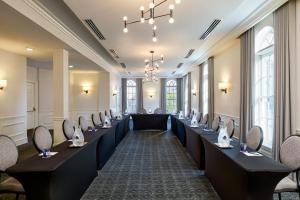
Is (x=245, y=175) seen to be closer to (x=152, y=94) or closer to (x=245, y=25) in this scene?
(x=245, y=25)

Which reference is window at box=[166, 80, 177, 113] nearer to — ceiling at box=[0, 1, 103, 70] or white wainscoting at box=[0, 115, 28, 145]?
ceiling at box=[0, 1, 103, 70]

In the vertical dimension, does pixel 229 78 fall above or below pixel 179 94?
above

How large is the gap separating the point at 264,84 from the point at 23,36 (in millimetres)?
5368

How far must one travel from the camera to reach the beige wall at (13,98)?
6.71m

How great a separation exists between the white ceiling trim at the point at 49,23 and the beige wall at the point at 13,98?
2.21m

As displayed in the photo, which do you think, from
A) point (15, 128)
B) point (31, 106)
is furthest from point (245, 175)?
point (31, 106)

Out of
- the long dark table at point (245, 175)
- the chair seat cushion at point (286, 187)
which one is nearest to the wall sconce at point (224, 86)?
the long dark table at point (245, 175)

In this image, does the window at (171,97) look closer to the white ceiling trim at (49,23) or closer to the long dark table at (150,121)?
the long dark table at (150,121)

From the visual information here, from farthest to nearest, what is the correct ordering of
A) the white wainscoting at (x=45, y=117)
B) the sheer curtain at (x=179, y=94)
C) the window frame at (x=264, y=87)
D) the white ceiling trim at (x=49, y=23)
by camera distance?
1. the sheer curtain at (x=179, y=94)
2. the white wainscoting at (x=45, y=117)
3. the window frame at (x=264, y=87)
4. the white ceiling trim at (x=49, y=23)

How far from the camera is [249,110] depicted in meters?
5.34

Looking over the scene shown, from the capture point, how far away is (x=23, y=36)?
4.96m

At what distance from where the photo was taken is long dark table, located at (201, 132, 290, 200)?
2.39m

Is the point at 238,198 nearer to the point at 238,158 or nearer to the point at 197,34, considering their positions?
the point at 238,158

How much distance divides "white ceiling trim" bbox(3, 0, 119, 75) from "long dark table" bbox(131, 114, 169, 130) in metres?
4.83
